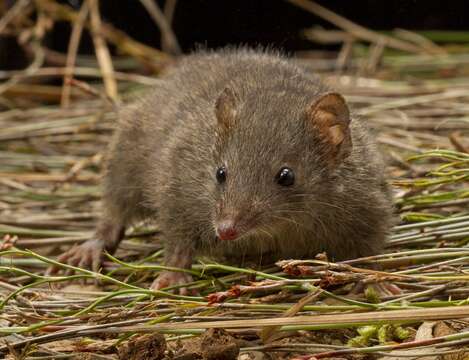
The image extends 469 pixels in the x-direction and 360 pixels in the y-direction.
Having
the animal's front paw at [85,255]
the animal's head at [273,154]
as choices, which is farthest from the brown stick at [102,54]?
the animal's head at [273,154]

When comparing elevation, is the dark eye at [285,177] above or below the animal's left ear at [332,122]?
below

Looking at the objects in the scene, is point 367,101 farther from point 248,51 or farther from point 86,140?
point 86,140

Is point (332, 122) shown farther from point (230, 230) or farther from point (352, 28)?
point (352, 28)

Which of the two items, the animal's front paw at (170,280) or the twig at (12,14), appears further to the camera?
the twig at (12,14)

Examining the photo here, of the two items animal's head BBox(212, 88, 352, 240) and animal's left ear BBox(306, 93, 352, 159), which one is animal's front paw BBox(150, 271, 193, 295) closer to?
animal's head BBox(212, 88, 352, 240)

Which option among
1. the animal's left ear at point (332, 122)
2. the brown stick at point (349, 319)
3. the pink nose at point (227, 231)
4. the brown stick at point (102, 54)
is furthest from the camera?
the brown stick at point (102, 54)

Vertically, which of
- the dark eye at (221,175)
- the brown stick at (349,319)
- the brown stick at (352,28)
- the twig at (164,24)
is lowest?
the brown stick at (349,319)

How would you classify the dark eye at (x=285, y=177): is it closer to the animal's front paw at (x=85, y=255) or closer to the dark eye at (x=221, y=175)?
the dark eye at (x=221, y=175)

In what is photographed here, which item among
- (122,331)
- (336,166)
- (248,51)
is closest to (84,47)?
(248,51)
